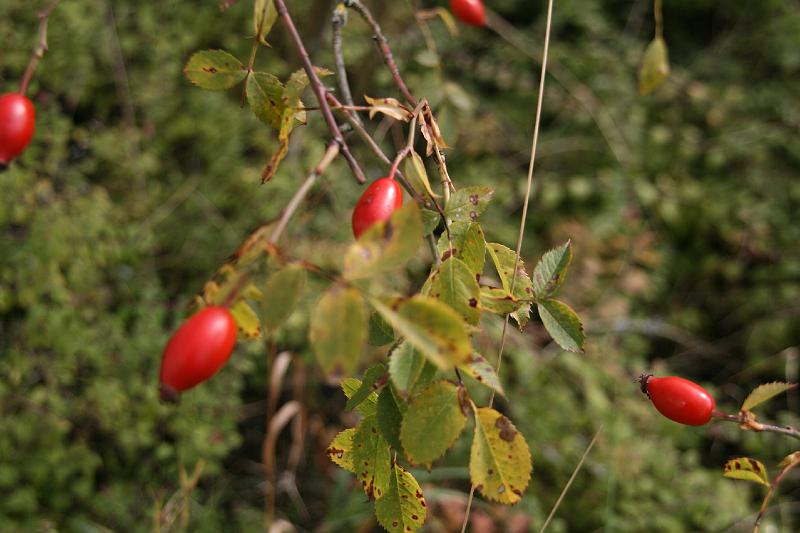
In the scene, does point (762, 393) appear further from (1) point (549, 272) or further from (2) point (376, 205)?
(2) point (376, 205)

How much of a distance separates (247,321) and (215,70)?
0.24 metres

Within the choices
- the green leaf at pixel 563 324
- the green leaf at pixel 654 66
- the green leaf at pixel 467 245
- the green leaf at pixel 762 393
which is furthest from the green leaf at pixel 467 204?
the green leaf at pixel 654 66

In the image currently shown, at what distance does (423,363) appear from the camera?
0.43 m

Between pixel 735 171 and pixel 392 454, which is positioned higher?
pixel 392 454

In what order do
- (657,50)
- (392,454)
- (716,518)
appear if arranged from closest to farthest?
(392,454)
(657,50)
(716,518)

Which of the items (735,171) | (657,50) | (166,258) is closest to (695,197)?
(735,171)

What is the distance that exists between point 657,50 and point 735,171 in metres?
1.76

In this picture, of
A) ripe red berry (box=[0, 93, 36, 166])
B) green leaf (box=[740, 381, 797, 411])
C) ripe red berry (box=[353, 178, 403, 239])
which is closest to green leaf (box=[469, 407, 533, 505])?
ripe red berry (box=[353, 178, 403, 239])

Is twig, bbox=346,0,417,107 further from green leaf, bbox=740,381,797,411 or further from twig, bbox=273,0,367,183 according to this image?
green leaf, bbox=740,381,797,411

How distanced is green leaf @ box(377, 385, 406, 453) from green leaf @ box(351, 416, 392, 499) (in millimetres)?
56

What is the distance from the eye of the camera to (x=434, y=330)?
14.7 inches

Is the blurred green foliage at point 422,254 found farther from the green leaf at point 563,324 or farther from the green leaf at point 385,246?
the green leaf at point 385,246

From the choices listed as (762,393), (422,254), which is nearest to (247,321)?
(762,393)

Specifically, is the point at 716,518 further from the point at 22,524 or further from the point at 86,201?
the point at 86,201
